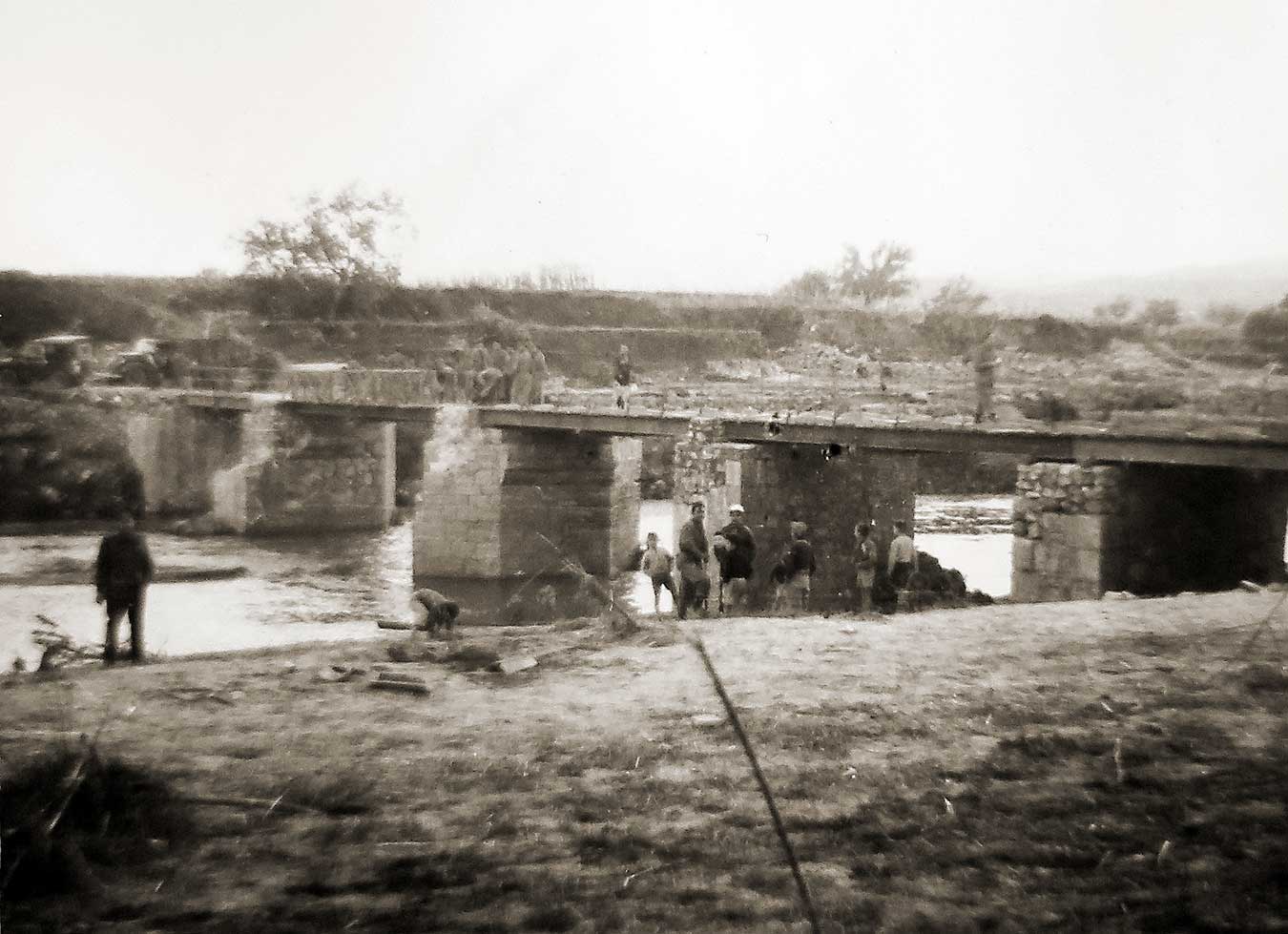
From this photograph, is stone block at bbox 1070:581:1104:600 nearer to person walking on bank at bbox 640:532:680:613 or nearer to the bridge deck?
the bridge deck

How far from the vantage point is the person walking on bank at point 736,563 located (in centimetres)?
673

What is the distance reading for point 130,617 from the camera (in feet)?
12.9

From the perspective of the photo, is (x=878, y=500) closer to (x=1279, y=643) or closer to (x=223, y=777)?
(x=1279, y=643)

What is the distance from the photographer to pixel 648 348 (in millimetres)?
7652

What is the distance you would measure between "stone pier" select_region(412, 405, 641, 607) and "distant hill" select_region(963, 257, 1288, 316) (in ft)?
7.89

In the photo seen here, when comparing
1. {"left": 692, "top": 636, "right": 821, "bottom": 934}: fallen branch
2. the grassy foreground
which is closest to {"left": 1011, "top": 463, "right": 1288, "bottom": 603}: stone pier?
the grassy foreground

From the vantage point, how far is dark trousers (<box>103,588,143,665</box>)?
3.92 m

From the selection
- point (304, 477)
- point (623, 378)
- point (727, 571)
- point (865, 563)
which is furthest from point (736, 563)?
point (304, 477)

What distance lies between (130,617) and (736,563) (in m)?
3.66

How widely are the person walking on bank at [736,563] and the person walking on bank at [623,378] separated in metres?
1.46

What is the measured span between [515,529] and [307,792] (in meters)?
3.57

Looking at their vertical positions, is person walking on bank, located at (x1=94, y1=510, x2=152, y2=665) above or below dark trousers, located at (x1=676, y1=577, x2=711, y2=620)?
above

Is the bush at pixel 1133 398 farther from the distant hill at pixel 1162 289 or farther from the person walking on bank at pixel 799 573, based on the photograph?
the person walking on bank at pixel 799 573

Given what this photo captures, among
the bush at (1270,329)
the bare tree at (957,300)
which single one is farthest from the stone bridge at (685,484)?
the bare tree at (957,300)
